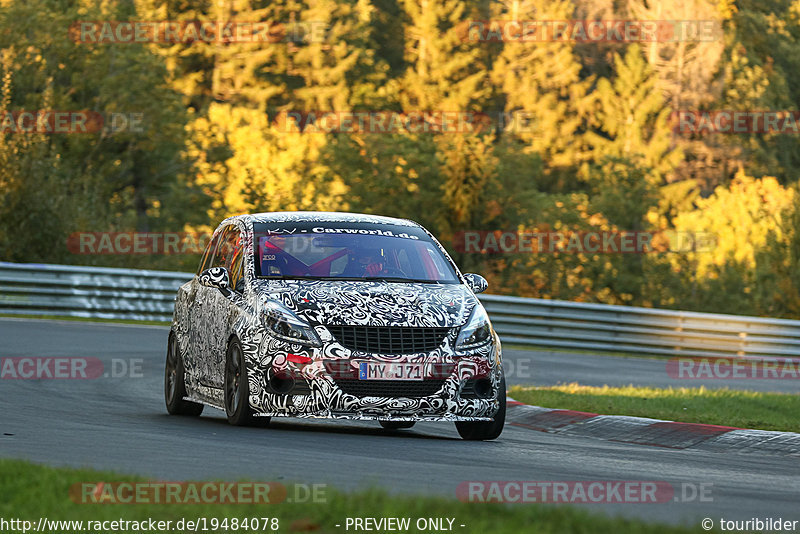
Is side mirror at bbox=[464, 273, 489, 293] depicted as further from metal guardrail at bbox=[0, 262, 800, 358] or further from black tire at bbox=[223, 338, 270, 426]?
metal guardrail at bbox=[0, 262, 800, 358]

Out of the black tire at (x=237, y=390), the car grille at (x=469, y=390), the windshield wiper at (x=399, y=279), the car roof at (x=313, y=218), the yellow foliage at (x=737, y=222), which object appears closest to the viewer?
the black tire at (x=237, y=390)

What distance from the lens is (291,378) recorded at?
35.8 feet

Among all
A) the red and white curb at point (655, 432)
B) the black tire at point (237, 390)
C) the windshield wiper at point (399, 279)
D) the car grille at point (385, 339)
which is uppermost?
the windshield wiper at point (399, 279)

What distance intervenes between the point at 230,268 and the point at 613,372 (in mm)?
11323

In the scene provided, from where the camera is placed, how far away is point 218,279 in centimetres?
1211

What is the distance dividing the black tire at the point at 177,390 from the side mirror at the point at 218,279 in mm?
1099

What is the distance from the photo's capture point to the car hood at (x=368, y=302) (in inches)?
435

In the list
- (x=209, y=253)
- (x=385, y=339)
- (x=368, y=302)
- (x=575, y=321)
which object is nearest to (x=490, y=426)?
(x=385, y=339)

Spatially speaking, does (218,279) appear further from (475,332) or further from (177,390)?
(475,332)

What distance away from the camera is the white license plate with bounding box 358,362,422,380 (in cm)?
1093

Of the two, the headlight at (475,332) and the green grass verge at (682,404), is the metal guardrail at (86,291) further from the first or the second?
the headlight at (475,332)

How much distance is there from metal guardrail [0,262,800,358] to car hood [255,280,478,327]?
1659 centimetres

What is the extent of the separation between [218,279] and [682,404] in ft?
19.5

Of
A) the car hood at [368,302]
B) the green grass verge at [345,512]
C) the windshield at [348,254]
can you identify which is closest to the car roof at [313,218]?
the windshield at [348,254]
